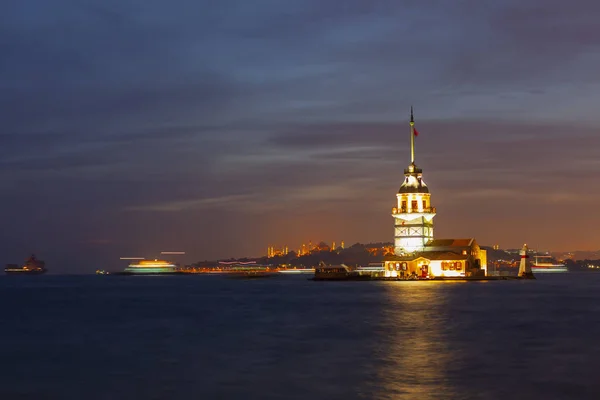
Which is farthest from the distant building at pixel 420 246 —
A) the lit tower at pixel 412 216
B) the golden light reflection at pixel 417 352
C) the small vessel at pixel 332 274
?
the golden light reflection at pixel 417 352

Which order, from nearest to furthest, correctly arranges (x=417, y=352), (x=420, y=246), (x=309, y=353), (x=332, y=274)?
(x=417, y=352)
(x=309, y=353)
(x=420, y=246)
(x=332, y=274)

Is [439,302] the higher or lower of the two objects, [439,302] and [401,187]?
the lower

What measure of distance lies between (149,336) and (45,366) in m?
15.5

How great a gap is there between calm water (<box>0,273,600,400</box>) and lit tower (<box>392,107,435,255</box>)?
68360 millimetres

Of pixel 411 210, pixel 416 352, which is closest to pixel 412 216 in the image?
pixel 411 210

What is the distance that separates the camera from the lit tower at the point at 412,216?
512 feet

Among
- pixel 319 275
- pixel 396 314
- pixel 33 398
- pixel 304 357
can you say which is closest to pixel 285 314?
pixel 396 314

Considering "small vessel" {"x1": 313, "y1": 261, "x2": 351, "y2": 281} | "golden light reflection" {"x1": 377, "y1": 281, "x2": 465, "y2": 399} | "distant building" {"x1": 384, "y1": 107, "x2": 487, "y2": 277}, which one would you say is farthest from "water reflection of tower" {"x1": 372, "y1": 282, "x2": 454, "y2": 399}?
"small vessel" {"x1": 313, "y1": 261, "x2": 351, "y2": 281}

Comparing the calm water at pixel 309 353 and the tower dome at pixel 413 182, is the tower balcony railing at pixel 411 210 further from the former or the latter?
the calm water at pixel 309 353

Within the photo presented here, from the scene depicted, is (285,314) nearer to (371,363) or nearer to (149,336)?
(149,336)

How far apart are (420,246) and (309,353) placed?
108 metres

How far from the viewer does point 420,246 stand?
155875 millimetres

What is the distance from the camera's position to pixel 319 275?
18700 centimetres

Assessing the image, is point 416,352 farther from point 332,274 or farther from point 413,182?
point 332,274
